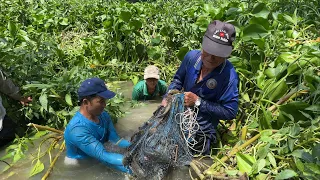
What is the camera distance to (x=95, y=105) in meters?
3.00

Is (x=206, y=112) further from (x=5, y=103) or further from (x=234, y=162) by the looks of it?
(x=5, y=103)

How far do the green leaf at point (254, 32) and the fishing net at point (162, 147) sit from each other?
4.14 feet

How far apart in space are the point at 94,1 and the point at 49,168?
5.51 metres

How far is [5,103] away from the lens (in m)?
3.68

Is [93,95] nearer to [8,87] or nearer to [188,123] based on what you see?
[188,123]

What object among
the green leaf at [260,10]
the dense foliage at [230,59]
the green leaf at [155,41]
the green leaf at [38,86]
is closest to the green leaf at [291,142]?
the dense foliage at [230,59]

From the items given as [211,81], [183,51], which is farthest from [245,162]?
[183,51]

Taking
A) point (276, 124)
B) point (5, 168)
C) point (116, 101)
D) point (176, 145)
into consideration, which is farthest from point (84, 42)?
point (276, 124)

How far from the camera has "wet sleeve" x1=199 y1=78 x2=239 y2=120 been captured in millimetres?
2923

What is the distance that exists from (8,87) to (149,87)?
1.81 m

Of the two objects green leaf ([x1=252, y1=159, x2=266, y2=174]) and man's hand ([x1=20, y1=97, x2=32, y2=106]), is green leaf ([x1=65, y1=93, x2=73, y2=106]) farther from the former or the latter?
green leaf ([x1=252, y1=159, x2=266, y2=174])

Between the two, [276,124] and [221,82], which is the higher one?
[221,82]

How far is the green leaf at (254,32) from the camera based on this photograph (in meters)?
3.68

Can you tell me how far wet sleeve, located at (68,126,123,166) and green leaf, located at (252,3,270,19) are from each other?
98.6 inches
